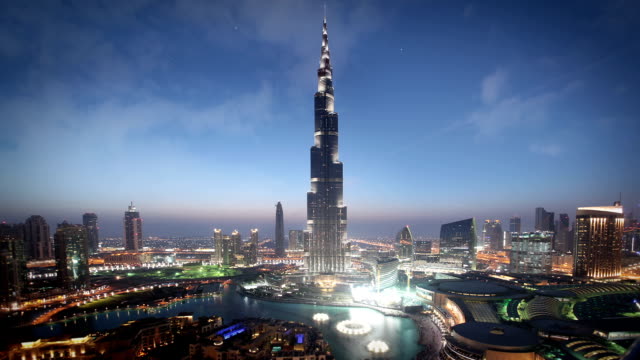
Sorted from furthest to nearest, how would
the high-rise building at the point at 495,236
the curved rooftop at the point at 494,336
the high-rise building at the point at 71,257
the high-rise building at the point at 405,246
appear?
the high-rise building at the point at 495,236 → the high-rise building at the point at 405,246 → the high-rise building at the point at 71,257 → the curved rooftop at the point at 494,336

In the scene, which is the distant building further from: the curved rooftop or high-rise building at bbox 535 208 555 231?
high-rise building at bbox 535 208 555 231

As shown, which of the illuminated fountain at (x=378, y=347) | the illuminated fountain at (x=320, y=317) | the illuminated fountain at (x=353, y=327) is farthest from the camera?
the illuminated fountain at (x=320, y=317)

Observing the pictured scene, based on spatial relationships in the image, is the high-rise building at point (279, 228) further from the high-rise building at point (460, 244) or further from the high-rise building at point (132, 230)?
the high-rise building at point (132, 230)

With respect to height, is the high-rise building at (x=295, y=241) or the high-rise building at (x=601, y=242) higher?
the high-rise building at (x=601, y=242)

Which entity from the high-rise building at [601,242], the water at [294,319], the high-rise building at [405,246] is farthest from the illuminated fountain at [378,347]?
the high-rise building at [405,246]

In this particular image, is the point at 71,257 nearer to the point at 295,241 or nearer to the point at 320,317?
the point at 320,317

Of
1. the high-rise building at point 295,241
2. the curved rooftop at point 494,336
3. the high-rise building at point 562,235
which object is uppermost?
the curved rooftop at point 494,336

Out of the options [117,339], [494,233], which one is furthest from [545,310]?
[494,233]
